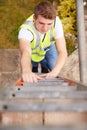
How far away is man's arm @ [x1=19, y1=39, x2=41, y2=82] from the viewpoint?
12.6 ft

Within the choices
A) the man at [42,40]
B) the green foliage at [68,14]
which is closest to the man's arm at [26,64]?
the man at [42,40]

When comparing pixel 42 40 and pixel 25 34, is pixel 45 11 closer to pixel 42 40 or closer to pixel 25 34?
pixel 25 34

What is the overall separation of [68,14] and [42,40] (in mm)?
7567

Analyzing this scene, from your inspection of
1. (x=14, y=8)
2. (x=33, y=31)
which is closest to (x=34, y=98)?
(x=33, y=31)

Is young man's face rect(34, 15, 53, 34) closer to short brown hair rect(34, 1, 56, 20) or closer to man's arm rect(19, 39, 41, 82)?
short brown hair rect(34, 1, 56, 20)

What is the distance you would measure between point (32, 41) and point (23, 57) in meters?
0.59

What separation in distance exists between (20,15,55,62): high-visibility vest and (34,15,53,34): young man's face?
4.3 inches

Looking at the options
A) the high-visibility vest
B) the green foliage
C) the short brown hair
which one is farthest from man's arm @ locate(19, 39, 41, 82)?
the green foliage

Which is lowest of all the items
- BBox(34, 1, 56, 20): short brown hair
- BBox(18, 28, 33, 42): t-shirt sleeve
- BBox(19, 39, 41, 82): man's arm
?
BBox(19, 39, 41, 82): man's arm

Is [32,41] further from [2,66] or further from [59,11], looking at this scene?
[59,11]

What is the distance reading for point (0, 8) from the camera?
13750mm

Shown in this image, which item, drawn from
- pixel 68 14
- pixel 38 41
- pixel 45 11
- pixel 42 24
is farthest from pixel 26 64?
pixel 68 14

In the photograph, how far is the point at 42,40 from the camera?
5.22m

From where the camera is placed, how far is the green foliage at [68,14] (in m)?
12.2
